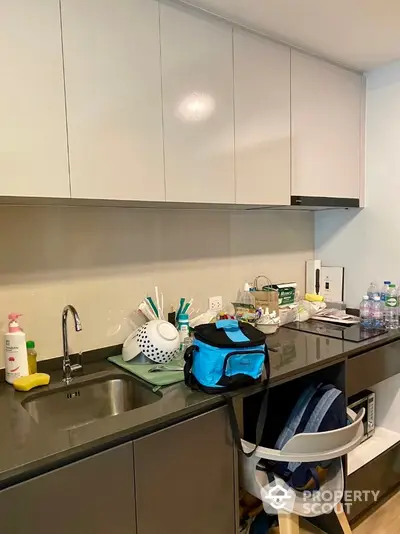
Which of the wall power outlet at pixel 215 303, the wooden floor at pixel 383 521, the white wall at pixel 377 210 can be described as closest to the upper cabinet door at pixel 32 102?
the wall power outlet at pixel 215 303

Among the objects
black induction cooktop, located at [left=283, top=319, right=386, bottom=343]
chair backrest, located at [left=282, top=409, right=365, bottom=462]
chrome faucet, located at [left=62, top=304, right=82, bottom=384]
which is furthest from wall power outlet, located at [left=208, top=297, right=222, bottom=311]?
chair backrest, located at [left=282, top=409, right=365, bottom=462]

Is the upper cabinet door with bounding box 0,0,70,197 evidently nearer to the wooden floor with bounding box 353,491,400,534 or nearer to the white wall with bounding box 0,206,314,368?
the white wall with bounding box 0,206,314,368

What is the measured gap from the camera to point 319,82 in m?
2.12

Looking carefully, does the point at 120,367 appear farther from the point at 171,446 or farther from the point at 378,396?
the point at 378,396

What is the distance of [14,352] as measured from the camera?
1500 mm

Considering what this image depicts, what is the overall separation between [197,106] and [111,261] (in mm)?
720

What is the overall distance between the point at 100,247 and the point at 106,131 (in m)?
0.52

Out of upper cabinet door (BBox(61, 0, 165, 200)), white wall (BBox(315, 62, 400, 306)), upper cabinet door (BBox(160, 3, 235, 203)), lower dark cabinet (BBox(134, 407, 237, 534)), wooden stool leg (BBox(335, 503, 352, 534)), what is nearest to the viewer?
lower dark cabinet (BBox(134, 407, 237, 534))

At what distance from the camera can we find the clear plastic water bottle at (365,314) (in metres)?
2.18

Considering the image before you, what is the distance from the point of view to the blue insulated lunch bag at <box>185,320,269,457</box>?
54.5 inches

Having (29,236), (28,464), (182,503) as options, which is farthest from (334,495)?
(29,236)

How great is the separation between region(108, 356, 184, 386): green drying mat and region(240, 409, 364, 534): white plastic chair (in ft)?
1.09

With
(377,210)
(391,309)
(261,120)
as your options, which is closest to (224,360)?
(261,120)

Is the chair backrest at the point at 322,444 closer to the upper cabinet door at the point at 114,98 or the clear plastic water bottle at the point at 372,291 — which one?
the clear plastic water bottle at the point at 372,291
